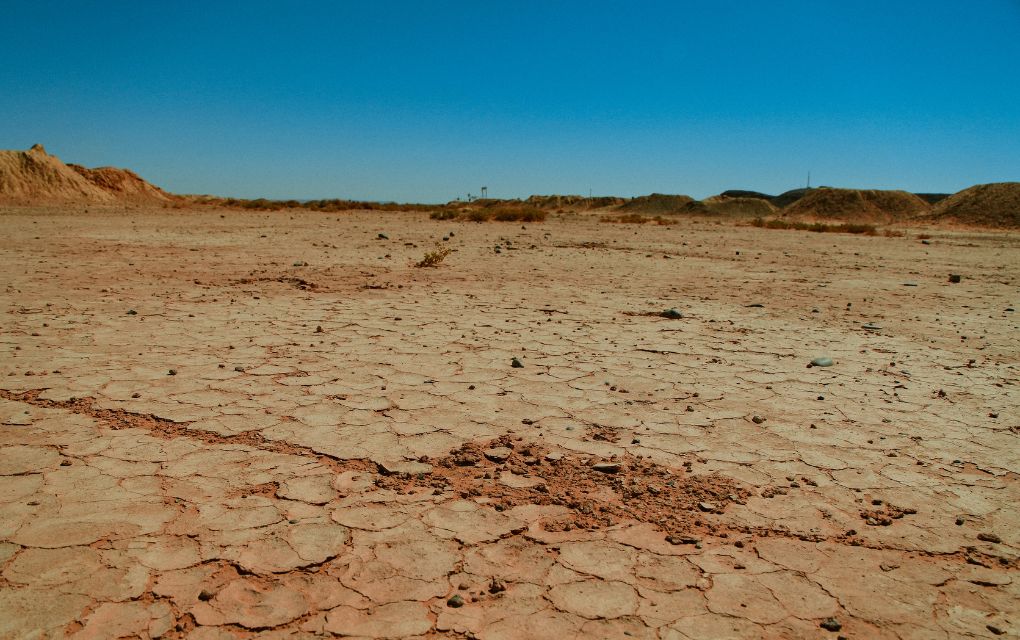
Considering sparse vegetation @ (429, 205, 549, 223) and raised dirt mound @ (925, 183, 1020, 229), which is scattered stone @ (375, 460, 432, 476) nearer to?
sparse vegetation @ (429, 205, 549, 223)

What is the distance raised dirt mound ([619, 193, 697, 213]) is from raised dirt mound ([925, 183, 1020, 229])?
14480mm

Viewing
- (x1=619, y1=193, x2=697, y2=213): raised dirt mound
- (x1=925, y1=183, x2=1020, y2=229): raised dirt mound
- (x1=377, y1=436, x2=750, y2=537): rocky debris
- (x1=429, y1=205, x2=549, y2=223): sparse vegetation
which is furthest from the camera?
(x1=619, y1=193, x2=697, y2=213): raised dirt mound

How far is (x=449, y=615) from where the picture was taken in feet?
5.30

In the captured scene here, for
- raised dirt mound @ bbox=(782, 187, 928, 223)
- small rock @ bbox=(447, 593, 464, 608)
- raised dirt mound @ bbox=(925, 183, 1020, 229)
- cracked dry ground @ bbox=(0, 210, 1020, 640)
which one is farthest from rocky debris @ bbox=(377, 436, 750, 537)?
raised dirt mound @ bbox=(782, 187, 928, 223)

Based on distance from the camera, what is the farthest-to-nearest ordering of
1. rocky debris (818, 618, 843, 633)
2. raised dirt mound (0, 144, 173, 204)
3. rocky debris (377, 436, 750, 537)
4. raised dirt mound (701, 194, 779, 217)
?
1. raised dirt mound (701, 194, 779, 217)
2. raised dirt mound (0, 144, 173, 204)
3. rocky debris (377, 436, 750, 537)
4. rocky debris (818, 618, 843, 633)

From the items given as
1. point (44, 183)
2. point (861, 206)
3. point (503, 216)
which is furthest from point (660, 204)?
point (44, 183)

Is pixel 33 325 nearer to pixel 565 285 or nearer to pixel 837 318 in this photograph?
pixel 565 285

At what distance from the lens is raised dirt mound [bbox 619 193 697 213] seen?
Result: 38.8 meters

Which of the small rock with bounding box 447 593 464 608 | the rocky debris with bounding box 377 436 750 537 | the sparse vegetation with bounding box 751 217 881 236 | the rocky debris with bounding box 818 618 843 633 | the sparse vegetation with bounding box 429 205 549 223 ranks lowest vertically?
the rocky debris with bounding box 818 618 843 633

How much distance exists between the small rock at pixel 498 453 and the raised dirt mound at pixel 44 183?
80.7 ft

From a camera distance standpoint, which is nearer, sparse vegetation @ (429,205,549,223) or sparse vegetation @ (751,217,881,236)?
sparse vegetation @ (429,205,549,223)

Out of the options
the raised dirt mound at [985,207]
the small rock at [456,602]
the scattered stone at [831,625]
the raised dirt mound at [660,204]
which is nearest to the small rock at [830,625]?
the scattered stone at [831,625]

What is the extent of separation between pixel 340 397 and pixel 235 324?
1.90 metres

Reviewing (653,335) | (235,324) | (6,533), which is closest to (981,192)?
(653,335)
